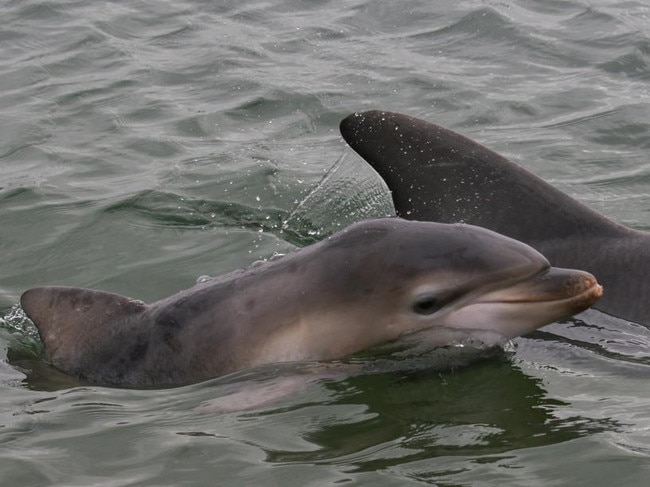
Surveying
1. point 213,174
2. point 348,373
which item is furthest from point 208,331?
point 213,174

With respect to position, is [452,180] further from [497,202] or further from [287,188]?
[287,188]

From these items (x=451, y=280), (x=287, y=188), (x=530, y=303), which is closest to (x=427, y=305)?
(x=451, y=280)

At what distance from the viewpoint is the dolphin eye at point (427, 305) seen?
6809 millimetres

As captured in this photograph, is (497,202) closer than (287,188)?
Yes

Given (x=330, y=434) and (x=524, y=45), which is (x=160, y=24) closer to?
(x=524, y=45)

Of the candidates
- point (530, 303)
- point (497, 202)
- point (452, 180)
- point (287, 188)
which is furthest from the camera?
point (287, 188)

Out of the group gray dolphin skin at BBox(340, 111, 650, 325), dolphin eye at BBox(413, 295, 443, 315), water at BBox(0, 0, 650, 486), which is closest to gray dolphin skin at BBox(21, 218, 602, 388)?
dolphin eye at BBox(413, 295, 443, 315)

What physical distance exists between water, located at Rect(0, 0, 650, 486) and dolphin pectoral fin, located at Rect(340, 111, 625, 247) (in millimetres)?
702

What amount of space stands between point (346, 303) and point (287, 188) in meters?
4.36

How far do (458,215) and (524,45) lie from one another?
26.1 feet

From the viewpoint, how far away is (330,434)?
20.6 feet

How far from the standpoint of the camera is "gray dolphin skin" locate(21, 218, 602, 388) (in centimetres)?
664

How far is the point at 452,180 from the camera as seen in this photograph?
811cm

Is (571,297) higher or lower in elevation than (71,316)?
higher
